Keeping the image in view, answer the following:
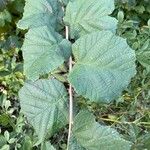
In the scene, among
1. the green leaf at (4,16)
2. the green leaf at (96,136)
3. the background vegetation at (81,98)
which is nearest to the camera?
the green leaf at (96,136)

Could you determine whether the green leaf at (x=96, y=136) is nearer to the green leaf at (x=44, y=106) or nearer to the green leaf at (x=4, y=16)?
the green leaf at (x=44, y=106)

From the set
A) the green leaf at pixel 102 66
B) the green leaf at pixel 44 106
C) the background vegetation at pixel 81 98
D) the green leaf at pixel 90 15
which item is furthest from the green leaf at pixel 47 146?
the background vegetation at pixel 81 98

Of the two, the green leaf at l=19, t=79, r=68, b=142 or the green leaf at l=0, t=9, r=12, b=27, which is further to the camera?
the green leaf at l=0, t=9, r=12, b=27

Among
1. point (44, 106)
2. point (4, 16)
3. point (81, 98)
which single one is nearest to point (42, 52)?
point (44, 106)

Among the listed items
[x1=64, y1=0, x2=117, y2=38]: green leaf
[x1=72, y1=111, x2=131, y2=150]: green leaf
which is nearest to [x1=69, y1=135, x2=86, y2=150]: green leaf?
[x1=72, y1=111, x2=131, y2=150]: green leaf

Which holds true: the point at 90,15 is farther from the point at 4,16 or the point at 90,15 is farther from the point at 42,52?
the point at 4,16

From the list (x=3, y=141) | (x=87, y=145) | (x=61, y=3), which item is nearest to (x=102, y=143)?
(x=87, y=145)

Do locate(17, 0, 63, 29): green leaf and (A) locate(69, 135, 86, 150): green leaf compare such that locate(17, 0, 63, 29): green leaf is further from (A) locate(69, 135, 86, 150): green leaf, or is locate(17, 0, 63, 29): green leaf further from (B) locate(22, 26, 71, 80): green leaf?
(A) locate(69, 135, 86, 150): green leaf

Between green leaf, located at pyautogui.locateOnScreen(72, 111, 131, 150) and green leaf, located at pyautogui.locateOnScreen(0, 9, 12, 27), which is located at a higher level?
green leaf, located at pyautogui.locateOnScreen(0, 9, 12, 27)
